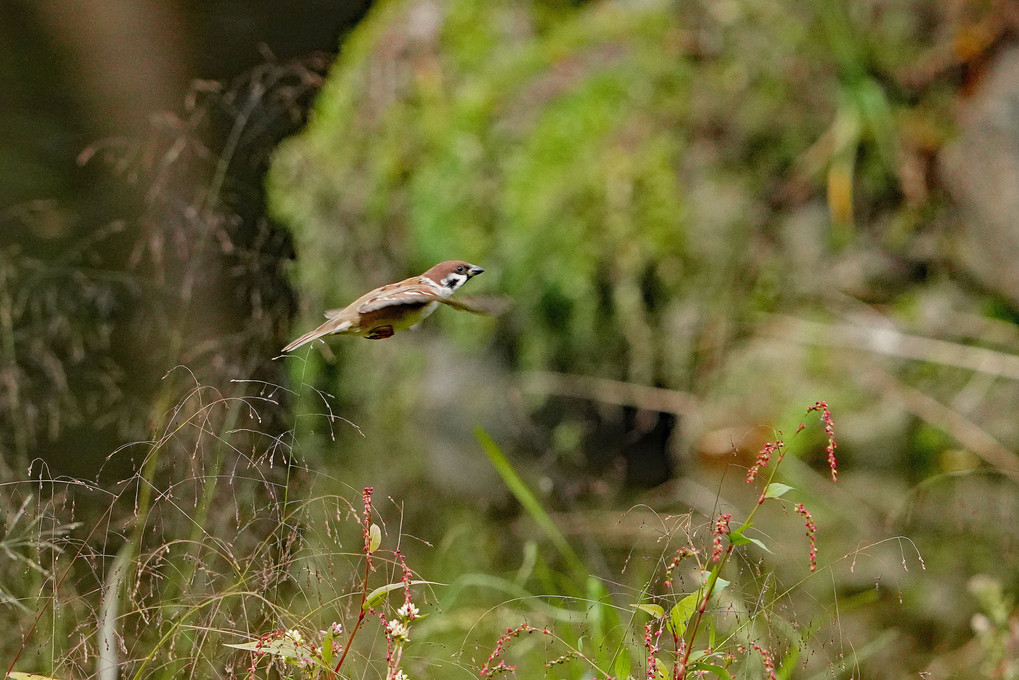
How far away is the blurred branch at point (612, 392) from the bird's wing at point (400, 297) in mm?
1443

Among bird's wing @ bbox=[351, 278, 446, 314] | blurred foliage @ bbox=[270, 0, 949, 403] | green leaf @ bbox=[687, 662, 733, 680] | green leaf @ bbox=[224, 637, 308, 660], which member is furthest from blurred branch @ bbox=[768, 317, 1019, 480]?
green leaf @ bbox=[224, 637, 308, 660]

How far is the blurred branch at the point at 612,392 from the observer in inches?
86.0

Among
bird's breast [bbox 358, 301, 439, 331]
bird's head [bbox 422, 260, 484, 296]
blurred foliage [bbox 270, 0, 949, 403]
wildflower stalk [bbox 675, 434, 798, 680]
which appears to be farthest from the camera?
blurred foliage [bbox 270, 0, 949, 403]

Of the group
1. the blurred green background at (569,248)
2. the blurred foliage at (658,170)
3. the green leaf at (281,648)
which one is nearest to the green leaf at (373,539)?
the green leaf at (281,648)

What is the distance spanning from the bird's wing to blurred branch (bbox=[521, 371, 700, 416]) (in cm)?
144

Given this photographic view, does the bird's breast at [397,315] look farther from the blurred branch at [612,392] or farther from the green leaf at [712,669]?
the blurred branch at [612,392]

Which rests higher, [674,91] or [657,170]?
[674,91]

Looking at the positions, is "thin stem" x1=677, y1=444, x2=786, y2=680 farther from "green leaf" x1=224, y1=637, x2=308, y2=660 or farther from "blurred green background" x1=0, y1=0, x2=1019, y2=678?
"blurred green background" x1=0, y1=0, x2=1019, y2=678

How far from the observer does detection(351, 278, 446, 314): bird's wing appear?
709mm

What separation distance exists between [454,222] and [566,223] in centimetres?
35

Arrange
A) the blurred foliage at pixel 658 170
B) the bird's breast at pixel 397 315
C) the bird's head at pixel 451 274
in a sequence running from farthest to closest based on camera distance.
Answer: the blurred foliage at pixel 658 170 < the bird's head at pixel 451 274 < the bird's breast at pixel 397 315

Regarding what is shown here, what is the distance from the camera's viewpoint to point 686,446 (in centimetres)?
214

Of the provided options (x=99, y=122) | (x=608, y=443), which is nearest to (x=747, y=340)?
(x=608, y=443)

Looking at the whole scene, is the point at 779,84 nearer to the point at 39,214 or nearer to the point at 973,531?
the point at 973,531
